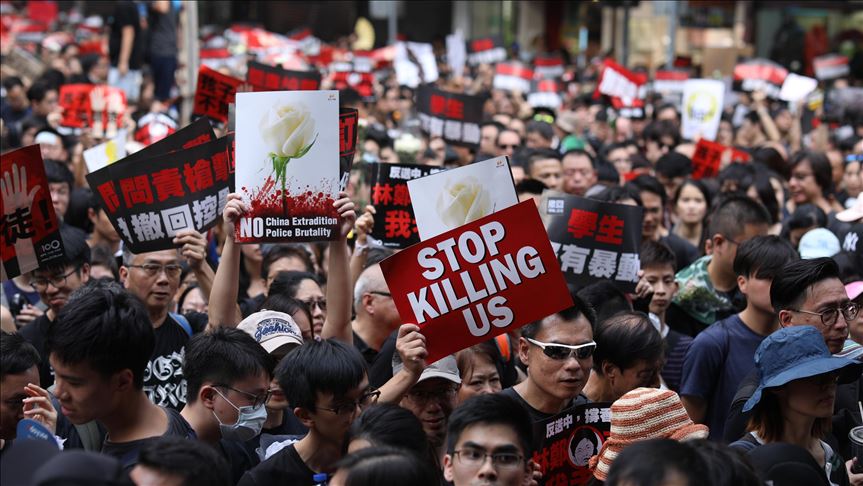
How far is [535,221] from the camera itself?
4.95 m

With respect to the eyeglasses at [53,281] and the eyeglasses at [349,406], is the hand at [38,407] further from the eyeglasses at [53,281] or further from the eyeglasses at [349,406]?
the eyeglasses at [53,281]

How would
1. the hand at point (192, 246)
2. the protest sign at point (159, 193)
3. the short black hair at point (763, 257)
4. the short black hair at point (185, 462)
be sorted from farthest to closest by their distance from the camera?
1. the protest sign at point (159, 193)
2. the hand at point (192, 246)
3. the short black hair at point (763, 257)
4. the short black hair at point (185, 462)

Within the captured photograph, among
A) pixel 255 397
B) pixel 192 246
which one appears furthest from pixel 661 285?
pixel 255 397

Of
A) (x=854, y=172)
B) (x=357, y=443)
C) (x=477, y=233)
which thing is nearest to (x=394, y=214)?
(x=477, y=233)

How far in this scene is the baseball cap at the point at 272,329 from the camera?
5199mm

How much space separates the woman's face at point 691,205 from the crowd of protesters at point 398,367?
0.02 meters

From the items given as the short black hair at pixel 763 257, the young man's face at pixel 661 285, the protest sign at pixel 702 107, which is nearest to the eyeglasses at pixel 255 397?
the short black hair at pixel 763 257

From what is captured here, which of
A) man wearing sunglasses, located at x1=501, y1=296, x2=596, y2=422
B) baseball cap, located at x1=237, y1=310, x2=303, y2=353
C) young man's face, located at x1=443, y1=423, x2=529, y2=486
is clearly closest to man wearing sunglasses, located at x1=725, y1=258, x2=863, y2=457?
man wearing sunglasses, located at x1=501, y1=296, x2=596, y2=422

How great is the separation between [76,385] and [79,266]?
8.47 ft

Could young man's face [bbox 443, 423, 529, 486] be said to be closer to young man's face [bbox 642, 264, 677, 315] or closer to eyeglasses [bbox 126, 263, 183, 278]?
eyeglasses [bbox 126, 263, 183, 278]

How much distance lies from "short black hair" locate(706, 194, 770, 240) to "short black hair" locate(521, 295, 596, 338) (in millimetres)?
2128

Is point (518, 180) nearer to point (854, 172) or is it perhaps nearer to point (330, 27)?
point (854, 172)

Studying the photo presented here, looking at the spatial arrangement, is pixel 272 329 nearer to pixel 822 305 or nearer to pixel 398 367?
pixel 398 367

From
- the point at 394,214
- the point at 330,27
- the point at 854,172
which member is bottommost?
the point at 330,27
